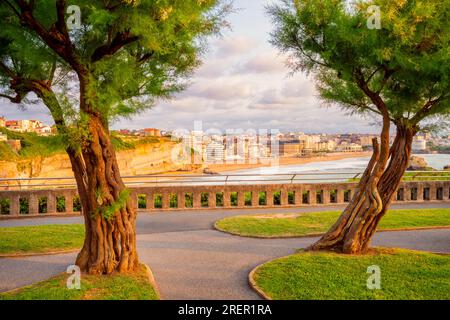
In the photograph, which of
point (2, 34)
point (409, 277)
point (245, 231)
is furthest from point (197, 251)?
point (2, 34)

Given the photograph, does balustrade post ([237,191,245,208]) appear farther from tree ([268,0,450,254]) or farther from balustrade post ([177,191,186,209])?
tree ([268,0,450,254])

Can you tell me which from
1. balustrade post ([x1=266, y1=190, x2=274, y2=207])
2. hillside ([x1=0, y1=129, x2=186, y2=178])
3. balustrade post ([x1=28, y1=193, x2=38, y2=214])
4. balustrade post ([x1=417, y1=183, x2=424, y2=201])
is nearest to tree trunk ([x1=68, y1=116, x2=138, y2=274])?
hillside ([x1=0, y1=129, x2=186, y2=178])

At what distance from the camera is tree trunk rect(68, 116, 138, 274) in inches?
325

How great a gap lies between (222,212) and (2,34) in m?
11.6

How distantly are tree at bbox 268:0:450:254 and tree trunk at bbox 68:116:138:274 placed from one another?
4631 millimetres

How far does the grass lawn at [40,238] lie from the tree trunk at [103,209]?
126 inches

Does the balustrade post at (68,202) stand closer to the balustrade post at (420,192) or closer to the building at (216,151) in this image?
the balustrade post at (420,192)

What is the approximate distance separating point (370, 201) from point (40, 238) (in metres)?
9.05

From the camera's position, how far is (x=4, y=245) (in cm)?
1149

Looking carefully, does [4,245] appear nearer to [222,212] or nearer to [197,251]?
[197,251]

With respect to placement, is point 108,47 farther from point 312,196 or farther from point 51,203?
point 312,196

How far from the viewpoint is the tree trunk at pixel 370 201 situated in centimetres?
1010

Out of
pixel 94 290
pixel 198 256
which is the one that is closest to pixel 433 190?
pixel 198 256

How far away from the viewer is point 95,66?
26.0 feet
